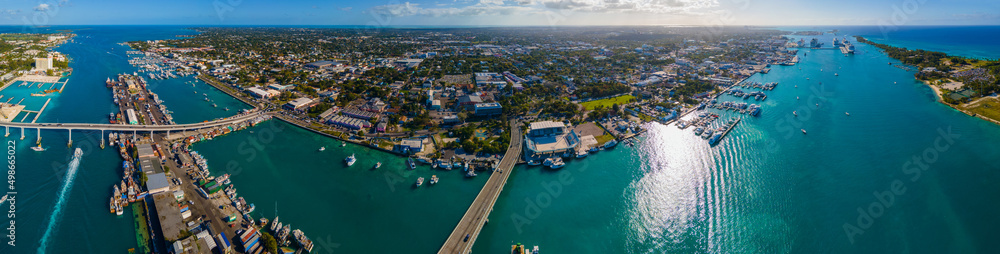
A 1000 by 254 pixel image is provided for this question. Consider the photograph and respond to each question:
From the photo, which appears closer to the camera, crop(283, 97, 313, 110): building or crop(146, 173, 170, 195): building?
crop(146, 173, 170, 195): building

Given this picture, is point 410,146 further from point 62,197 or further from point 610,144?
point 62,197

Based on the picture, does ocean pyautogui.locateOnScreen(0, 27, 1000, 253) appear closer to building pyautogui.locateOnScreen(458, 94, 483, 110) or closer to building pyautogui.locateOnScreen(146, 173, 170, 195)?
building pyautogui.locateOnScreen(146, 173, 170, 195)

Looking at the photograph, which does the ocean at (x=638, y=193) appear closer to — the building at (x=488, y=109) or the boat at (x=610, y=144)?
the boat at (x=610, y=144)

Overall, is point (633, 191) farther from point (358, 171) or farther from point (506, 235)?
point (358, 171)

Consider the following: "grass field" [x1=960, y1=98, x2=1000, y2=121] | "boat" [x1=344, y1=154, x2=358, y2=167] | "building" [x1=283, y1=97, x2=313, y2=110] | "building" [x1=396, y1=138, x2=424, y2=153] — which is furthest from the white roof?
"grass field" [x1=960, y1=98, x2=1000, y2=121]

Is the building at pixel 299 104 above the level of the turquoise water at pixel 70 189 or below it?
above

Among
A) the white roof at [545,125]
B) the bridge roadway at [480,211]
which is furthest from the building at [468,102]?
the bridge roadway at [480,211]

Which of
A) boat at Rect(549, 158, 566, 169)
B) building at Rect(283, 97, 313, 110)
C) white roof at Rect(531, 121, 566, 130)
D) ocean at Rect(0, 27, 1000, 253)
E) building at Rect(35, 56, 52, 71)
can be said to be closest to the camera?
ocean at Rect(0, 27, 1000, 253)

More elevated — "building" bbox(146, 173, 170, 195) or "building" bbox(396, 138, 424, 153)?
"building" bbox(396, 138, 424, 153)

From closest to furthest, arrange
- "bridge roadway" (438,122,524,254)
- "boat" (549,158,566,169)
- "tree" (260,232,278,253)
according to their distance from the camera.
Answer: "tree" (260,232,278,253), "bridge roadway" (438,122,524,254), "boat" (549,158,566,169)
